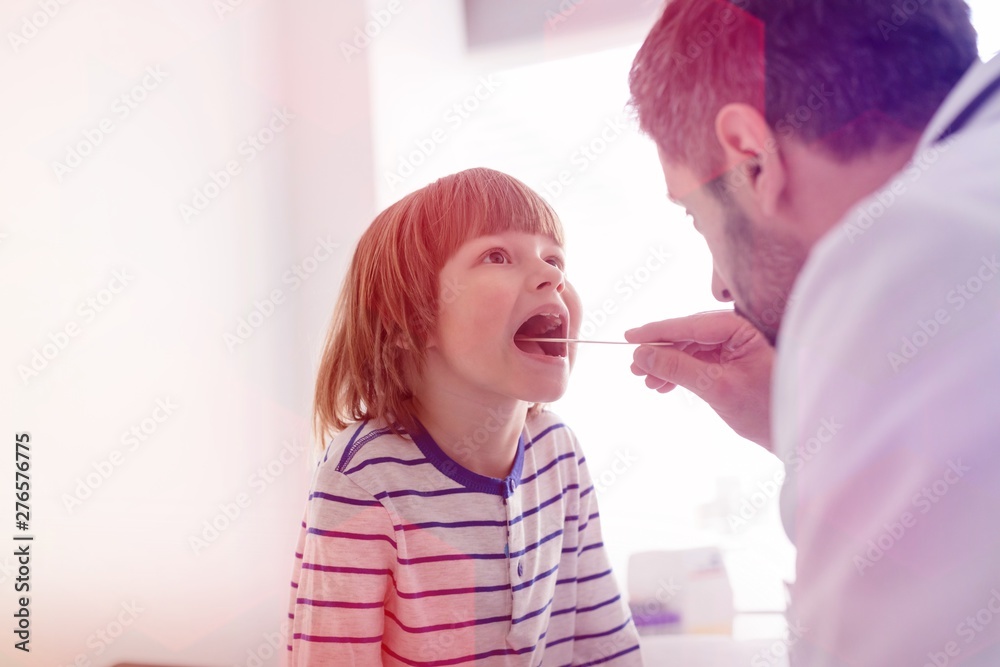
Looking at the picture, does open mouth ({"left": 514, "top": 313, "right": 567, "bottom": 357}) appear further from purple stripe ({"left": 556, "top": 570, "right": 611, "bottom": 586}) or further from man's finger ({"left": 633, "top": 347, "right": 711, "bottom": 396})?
purple stripe ({"left": 556, "top": 570, "right": 611, "bottom": 586})

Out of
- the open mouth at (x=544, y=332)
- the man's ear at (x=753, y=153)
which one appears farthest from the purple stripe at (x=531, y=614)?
the man's ear at (x=753, y=153)

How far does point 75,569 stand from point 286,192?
850 millimetres

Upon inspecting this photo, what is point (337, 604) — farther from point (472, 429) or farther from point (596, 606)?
point (596, 606)

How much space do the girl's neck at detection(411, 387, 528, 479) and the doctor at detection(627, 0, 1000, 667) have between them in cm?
43

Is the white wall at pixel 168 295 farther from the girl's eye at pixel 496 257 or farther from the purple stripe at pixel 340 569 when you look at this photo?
the girl's eye at pixel 496 257

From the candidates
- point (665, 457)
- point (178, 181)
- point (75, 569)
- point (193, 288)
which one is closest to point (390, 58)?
point (178, 181)

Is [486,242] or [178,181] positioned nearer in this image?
[486,242]

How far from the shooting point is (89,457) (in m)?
1.25

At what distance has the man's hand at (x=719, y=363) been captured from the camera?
3.01ft

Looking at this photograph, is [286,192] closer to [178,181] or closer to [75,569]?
[178,181]

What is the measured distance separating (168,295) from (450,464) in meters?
0.72

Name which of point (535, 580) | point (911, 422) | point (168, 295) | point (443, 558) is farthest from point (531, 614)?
point (168, 295)

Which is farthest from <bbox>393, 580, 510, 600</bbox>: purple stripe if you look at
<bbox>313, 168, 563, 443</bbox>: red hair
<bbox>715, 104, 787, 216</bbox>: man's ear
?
<bbox>715, 104, 787, 216</bbox>: man's ear

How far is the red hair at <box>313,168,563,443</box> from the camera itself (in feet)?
3.27
